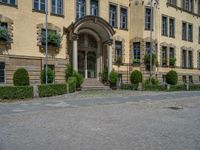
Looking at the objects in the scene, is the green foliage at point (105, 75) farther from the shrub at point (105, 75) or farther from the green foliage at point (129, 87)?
the green foliage at point (129, 87)

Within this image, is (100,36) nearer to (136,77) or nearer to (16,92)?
(136,77)

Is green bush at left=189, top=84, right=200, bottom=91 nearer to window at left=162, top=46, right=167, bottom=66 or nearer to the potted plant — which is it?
window at left=162, top=46, right=167, bottom=66

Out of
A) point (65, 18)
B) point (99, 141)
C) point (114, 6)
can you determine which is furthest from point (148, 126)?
point (114, 6)

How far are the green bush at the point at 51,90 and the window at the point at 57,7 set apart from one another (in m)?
7.55

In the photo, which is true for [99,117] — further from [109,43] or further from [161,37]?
[161,37]

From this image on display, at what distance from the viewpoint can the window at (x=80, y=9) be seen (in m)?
30.8

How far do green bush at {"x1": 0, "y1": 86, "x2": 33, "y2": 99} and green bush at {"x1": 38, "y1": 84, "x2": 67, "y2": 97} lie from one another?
95cm

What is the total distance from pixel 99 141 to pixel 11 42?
18.5 metres

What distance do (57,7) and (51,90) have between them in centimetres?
915

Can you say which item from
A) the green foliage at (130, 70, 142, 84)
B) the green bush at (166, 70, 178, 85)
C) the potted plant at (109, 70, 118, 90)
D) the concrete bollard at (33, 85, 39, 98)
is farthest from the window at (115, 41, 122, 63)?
the concrete bollard at (33, 85, 39, 98)

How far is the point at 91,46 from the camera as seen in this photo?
107 feet

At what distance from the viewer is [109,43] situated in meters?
31.8

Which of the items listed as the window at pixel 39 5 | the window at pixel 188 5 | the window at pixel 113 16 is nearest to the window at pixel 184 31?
the window at pixel 188 5

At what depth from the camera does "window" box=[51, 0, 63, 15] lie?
93.7 ft
